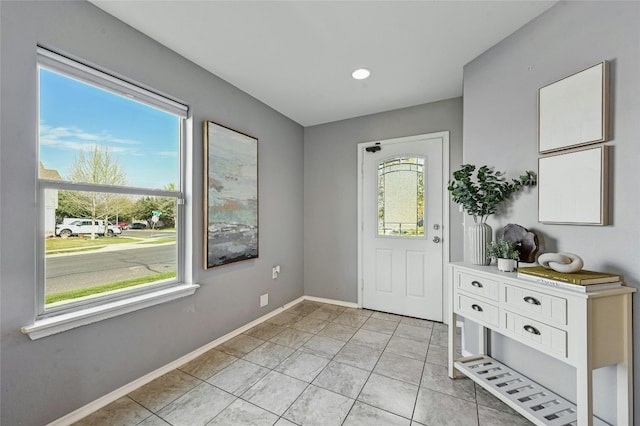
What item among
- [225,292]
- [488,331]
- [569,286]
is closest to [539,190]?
[569,286]

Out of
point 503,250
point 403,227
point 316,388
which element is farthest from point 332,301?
point 503,250

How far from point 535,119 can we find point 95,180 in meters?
2.85

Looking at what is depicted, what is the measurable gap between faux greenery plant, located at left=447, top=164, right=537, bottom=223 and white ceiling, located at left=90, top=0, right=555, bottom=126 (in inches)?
37.5

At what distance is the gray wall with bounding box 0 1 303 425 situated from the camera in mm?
1343

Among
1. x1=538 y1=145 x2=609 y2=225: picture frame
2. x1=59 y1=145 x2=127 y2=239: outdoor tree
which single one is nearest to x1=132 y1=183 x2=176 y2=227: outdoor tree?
x1=59 y1=145 x2=127 y2=239: outdoor tree

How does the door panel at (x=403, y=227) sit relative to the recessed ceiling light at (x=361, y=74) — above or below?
below

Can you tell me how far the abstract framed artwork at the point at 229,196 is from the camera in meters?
2.38

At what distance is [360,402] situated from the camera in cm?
173

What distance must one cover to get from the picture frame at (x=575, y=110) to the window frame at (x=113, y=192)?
253cm

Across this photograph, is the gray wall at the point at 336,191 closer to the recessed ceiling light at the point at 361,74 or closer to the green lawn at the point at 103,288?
the recessed ceiling light at the point at 361,74

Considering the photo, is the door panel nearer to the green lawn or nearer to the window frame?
the window frame

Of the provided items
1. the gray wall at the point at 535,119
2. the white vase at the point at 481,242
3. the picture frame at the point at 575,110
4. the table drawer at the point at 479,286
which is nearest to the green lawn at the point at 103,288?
the table drawer at the point at 479,286

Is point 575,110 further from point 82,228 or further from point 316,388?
point 82,228

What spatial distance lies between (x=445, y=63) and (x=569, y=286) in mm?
1896
